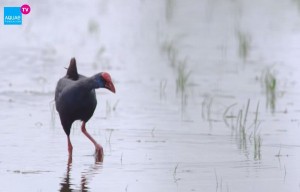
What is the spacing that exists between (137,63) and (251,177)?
706 centimetres

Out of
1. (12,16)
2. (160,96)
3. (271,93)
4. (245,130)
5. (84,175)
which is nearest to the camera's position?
(84,175)

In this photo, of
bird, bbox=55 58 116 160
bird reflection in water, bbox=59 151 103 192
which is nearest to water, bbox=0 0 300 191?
bird reflection in water, bbox=59 151 103 192

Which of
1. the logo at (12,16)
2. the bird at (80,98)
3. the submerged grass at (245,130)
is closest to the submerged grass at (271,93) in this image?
the submerged grass at (245,130)

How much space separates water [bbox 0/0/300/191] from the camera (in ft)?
26.6

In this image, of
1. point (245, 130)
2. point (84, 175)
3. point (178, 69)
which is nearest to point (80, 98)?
point (84, 175)

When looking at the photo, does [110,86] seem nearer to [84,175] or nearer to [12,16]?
[84,175]

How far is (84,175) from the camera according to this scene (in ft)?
26.3

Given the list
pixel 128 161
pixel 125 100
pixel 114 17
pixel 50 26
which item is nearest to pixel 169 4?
pixel 114 17

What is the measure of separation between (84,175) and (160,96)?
4.42 m

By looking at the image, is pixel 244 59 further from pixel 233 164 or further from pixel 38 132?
pixel 233 164

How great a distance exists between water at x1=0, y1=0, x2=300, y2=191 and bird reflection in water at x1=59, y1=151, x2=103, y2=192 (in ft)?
0.05

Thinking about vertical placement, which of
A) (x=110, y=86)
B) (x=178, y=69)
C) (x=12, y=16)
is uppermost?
(x=12, y=16)

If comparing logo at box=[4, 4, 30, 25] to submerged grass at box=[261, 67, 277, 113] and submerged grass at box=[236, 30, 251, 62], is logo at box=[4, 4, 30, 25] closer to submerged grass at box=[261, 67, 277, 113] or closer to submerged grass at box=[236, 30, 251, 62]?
submerged grass at box=[236, 30, 251, 62]

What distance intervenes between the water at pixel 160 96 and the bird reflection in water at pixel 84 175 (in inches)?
0.6
